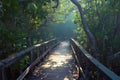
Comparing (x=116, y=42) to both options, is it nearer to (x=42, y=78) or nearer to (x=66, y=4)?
(x=42, y=78)

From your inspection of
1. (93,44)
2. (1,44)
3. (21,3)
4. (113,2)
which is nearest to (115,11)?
(113,2)

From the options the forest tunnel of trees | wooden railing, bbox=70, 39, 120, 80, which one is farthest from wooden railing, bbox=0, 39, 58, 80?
wooden railing, bbox=70, 39, 120, 80

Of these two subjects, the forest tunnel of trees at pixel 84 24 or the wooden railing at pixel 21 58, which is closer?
the wooden railing at pixel 21 58

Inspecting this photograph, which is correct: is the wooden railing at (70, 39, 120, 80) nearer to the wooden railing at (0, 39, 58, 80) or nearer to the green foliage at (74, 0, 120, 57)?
the wooden railing at (0, 39, 58, 80)

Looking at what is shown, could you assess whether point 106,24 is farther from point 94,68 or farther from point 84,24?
point 94,68

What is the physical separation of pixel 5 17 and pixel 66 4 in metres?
28.2

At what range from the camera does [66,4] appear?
3531 centimetres

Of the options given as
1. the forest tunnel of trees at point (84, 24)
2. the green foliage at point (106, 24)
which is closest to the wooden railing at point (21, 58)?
the forest tunnel of trees at point (84, 24)

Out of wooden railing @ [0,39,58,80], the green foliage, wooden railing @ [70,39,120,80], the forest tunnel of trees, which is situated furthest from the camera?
the green foliage

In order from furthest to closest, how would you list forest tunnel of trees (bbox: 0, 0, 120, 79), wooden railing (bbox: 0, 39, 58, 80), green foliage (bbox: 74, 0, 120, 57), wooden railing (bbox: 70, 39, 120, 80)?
green foliage (bbox: 74, 0, 120, 57), forest tunnel of trees (bbox: 0, 0, 120, 79), wooden railing (bbox: 0, 39, 58, 80), wooden railing (bbox: 70, 39, 120, 80)

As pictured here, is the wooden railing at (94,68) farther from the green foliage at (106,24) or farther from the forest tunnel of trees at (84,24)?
the green foliage at (106,24)

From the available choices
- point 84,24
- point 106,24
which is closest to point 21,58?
point 84,24

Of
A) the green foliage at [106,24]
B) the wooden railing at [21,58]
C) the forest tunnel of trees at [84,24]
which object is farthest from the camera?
the green foliage at [106,24]

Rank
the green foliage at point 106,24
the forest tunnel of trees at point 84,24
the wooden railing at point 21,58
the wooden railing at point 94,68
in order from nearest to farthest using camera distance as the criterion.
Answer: the wooden railing at point 94,68 → the wooden railing at point 21,58 → the forest tunnel of trees at point 84,24 → the green foliage at point 106,24
